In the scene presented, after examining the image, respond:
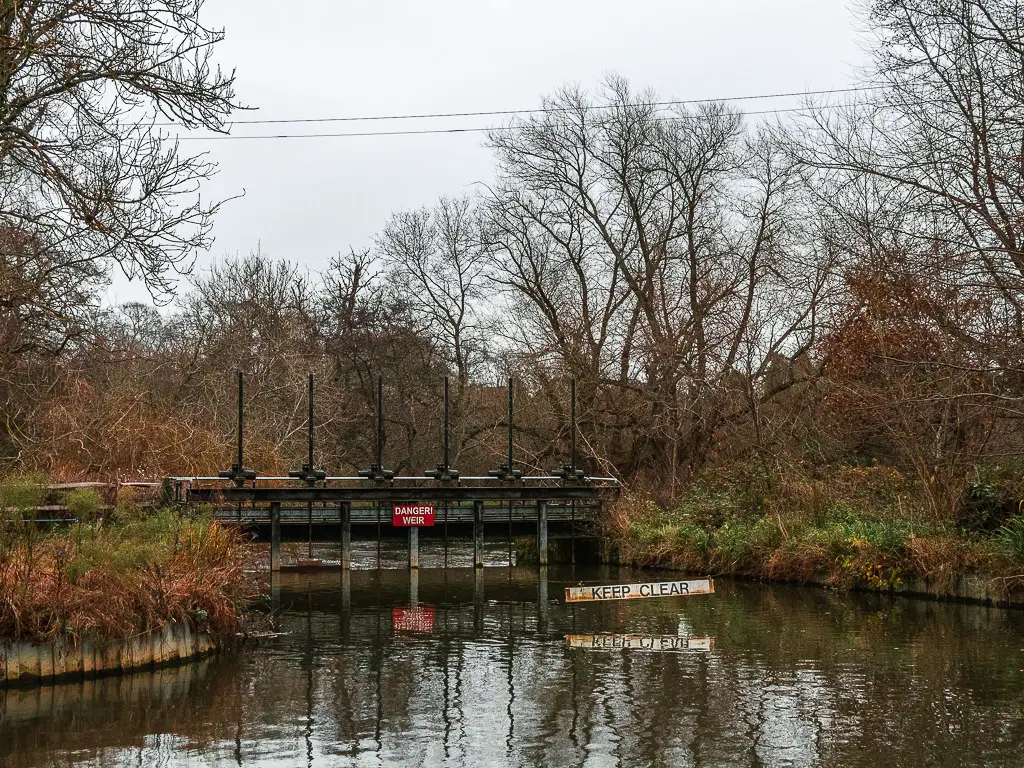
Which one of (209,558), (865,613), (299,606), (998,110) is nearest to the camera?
(209,558)

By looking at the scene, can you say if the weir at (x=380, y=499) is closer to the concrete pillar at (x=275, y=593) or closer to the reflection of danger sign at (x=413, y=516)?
the reflection of danger sign at (x=413, y=516)

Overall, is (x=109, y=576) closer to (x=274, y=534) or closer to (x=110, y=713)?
(x=110, y=713)

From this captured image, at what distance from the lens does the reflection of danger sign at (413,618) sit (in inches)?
714

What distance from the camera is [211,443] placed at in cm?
2802

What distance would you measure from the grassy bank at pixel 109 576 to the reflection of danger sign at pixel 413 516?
11.4m

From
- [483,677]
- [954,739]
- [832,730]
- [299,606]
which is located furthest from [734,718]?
[299,606]

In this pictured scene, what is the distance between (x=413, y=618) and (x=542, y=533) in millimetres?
11567

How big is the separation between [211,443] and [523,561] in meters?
9.82

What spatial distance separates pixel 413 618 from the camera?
64.1 feet

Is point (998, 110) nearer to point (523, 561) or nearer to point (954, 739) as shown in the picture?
point (954, 739)

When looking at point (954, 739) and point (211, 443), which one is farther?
point (211, 443)

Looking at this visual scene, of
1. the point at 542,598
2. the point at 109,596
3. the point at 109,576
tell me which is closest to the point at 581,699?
the point at 109,596

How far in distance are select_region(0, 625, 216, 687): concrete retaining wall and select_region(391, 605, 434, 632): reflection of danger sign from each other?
4.90 metres

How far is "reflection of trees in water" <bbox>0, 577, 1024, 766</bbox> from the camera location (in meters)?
9.72
